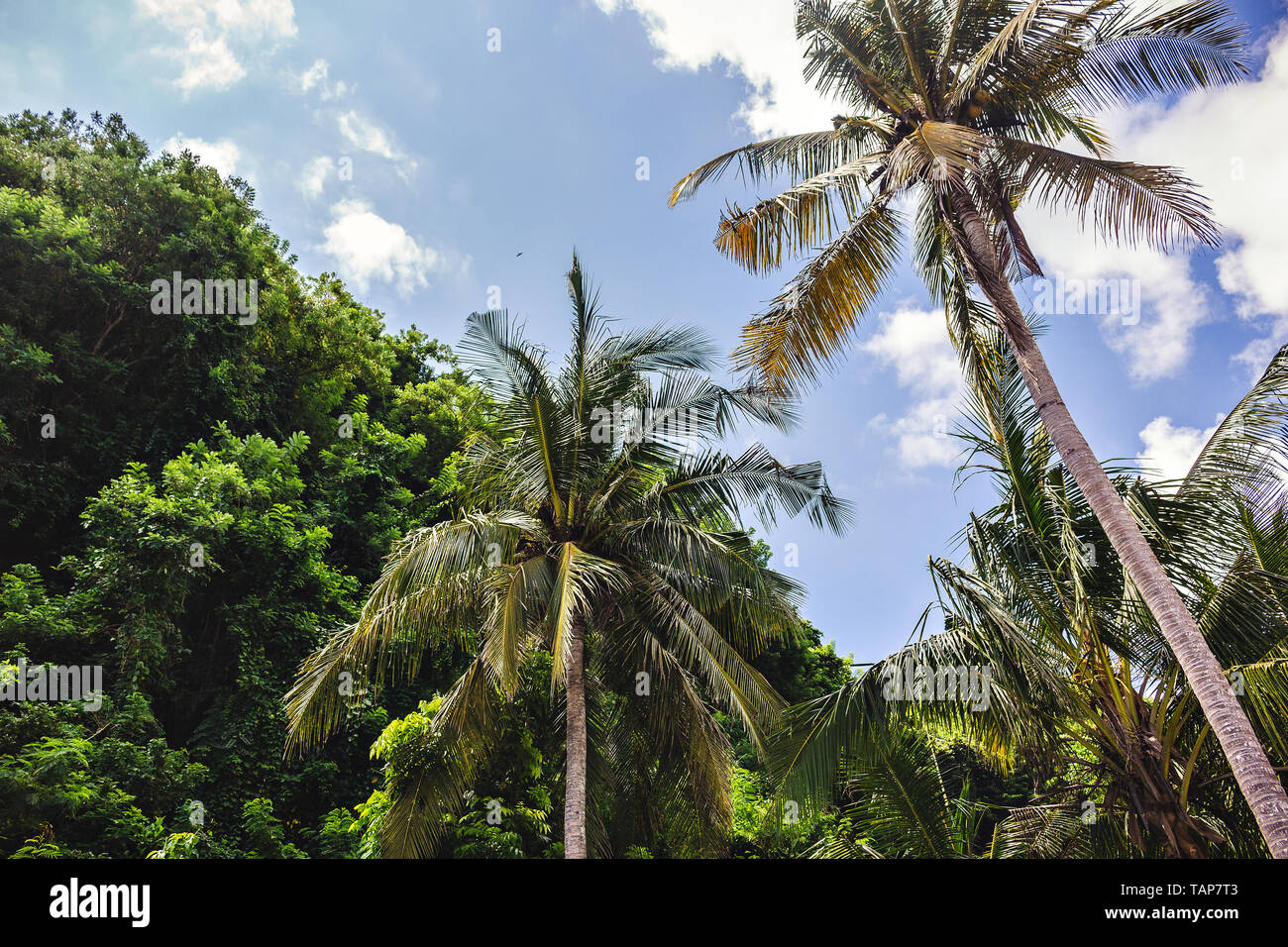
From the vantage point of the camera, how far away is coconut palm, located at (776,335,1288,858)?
6391mm

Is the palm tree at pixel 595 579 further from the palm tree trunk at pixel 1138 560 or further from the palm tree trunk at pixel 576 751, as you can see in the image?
the palm tree trunk at pixel 1138 560

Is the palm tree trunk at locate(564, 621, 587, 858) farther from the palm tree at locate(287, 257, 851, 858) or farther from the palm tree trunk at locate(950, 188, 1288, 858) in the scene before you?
the palm tree trunk at locate(950, 188, 1288, 858)

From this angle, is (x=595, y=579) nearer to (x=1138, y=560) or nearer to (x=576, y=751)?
(x=576, y=751)

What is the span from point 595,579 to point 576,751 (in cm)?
223

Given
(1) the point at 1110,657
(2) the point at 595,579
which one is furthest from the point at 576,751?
(1) the point at 1110,657

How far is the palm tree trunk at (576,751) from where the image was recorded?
29.9 feet

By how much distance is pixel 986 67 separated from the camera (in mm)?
8148

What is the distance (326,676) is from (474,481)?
374cm

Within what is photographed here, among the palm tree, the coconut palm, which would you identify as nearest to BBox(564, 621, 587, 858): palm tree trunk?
the palm tree

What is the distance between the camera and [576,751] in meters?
9.55

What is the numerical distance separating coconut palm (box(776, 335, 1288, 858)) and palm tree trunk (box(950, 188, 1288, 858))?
650 millimetres
